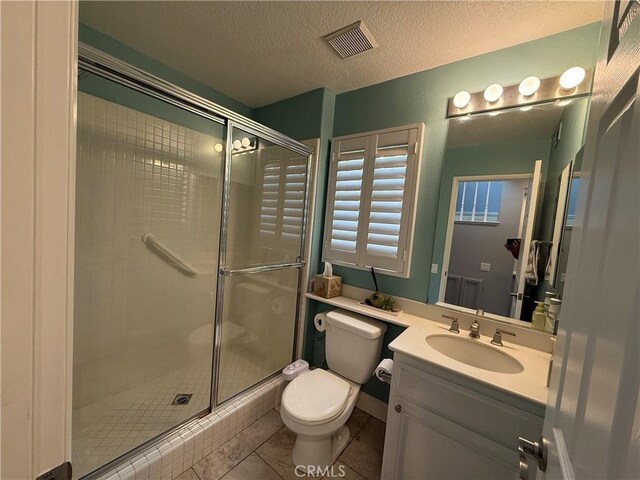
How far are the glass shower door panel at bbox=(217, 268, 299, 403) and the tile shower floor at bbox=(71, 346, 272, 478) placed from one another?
14 mm

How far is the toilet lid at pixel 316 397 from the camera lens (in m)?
1.36

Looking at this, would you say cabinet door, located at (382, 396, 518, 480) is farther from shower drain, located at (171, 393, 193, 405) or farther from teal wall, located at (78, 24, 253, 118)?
teal wall, located at (78, 24, 253, 118)

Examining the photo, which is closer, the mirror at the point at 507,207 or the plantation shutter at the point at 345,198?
the mirror at the point at 507,207

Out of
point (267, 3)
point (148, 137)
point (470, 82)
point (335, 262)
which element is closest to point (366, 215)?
point (335, 262)

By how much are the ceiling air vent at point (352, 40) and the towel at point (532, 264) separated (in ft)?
4.67

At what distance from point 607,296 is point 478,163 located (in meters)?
1.37

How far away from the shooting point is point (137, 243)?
185cm

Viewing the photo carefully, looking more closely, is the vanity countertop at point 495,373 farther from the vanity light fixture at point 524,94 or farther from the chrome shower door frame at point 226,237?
the vanity light fixture at point 524,94

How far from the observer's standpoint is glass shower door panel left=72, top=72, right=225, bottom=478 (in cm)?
155

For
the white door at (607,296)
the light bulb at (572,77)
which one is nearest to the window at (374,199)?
the light bulb at (572,77)

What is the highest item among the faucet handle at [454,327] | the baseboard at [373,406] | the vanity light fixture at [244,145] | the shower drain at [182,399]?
the vanity light fixture at [244,145]

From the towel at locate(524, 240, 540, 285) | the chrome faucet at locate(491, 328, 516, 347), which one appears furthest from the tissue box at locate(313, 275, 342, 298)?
the towel at locate(524, 240, 540, 285)

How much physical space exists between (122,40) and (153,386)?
7.54ft

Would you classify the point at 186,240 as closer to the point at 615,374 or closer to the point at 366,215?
the point at 366,215
